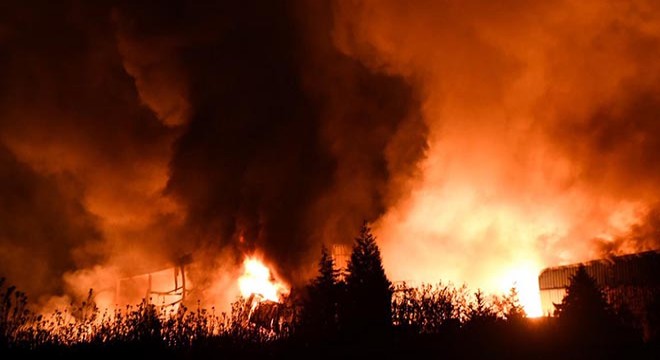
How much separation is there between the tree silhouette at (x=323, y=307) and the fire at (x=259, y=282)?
9.62 m

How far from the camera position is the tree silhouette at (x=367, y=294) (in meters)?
15.7

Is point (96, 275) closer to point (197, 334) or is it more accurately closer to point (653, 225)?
point (197, 334)

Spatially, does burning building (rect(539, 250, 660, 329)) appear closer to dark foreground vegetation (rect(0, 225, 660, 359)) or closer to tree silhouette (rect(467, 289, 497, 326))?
dark foreground vegetation (rect(0, 225, 660, 359))

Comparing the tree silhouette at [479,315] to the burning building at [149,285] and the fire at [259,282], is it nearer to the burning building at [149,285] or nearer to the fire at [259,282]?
the fire at [259,282]

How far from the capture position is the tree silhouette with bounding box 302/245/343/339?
14.1m

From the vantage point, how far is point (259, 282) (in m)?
27.4

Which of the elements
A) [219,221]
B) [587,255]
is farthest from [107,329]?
[587,255]

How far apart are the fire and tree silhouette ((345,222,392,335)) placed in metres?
9.33

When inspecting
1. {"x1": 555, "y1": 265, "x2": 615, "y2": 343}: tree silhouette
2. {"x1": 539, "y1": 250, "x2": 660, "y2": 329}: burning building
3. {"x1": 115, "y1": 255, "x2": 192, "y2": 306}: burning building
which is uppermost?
{"x1": 115, "y1": 255, "x2": 192, "y2": 306}: burning building

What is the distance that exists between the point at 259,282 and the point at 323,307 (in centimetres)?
1235

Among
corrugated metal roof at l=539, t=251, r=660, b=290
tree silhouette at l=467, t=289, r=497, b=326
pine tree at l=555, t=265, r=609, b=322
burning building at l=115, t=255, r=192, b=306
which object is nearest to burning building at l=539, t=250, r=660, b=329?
corrugated metal roof at l=539, t=251, r=660, b=290

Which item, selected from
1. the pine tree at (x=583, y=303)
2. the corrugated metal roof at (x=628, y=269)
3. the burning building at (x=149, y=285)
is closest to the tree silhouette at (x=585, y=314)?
the pine tree at (x=583, y=303)

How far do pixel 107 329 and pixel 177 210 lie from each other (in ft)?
86.1

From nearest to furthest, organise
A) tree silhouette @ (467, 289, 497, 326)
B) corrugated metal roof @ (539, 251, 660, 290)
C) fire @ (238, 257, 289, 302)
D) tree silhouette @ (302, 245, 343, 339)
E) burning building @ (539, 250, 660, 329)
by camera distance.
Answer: tree silhouette @ (302, 245, 343, 339), tree silhouette @ (467, 289, 497, 326), burning building @ (539, 250, 660, 329), corrugated metal roof @ (539, 251, 660, 290), fire @ (238, 257, 289, 302)
